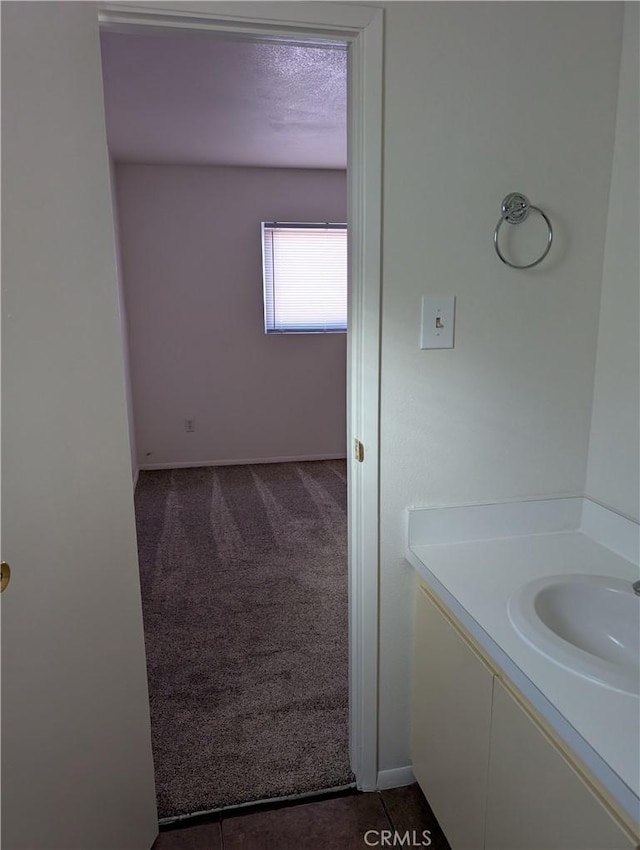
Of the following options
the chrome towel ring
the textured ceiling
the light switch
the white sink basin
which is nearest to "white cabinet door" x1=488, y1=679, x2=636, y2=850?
the white sink basin

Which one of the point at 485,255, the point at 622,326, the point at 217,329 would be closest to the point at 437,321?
the point at 485,255

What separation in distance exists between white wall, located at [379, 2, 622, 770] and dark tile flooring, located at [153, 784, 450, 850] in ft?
0.84

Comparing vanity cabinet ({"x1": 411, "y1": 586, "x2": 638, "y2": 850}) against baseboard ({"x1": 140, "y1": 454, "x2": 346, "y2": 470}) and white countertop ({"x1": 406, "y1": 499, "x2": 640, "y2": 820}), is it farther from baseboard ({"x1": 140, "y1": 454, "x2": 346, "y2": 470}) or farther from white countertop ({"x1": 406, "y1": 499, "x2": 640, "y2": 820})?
baseboard ({"x1": 140, "y1": 454, "x2": 346, "y2": 470})

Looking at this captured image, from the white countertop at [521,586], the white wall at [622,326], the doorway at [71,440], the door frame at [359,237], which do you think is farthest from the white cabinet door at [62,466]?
the white wall at [622,326]

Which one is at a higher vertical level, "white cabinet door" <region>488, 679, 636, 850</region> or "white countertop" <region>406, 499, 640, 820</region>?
"white countertop" <region>406, 499, 640, 820</region>

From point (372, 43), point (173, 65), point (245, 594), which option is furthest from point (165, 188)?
point (372, 43)

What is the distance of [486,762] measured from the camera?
1.16 metres

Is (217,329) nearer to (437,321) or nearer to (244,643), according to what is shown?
(244,643)

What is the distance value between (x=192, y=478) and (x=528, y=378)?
3.55 metres

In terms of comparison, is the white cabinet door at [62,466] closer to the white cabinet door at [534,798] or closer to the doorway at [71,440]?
the doorway at [71,440]

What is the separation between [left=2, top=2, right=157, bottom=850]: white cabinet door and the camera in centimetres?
93

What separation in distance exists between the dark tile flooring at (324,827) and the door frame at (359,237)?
0.08 m

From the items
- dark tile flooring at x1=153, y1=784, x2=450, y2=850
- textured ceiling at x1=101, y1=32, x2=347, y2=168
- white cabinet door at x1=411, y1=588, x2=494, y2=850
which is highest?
textured ceiling at x1=101, y1=32, x2=347, y2=168

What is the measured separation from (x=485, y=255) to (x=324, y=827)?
5.08ft
